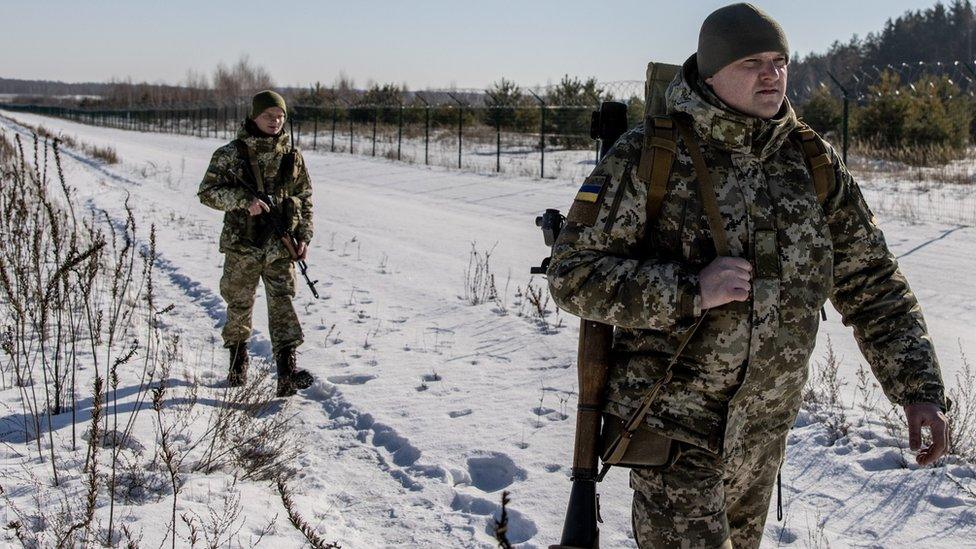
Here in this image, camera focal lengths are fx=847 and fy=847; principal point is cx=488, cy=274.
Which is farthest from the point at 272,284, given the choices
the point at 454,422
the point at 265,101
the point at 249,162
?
the point at 454,422

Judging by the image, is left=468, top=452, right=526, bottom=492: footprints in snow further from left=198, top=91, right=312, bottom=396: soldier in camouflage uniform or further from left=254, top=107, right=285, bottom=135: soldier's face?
left=254, top=107, right=285, bottom=135: soldier's face

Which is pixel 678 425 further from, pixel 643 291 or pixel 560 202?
pixel 560 202

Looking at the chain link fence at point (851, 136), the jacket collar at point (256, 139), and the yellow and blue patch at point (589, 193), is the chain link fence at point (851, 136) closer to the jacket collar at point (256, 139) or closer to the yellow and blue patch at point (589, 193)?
the jacket collar at point (256, 139)

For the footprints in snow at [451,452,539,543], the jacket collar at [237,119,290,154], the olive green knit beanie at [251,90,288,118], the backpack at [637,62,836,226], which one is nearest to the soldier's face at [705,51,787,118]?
the backpack at [637,62,836,226]

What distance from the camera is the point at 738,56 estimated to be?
2.05 meters

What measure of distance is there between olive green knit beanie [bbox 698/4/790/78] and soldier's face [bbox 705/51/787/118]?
0.02 m

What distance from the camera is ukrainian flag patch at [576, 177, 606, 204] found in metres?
2.05

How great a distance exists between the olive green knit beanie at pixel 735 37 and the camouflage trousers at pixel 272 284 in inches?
151

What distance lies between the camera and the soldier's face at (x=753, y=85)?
2.07m

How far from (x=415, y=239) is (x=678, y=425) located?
967cm

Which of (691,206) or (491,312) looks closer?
(691,206)

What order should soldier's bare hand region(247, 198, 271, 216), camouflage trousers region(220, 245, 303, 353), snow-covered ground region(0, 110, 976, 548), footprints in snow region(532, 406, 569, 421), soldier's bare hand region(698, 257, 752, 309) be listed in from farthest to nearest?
camouflage trousers region(220, 245, 303, 353) < soldier's bare hand region(247, 198, 271, 216) < footprints in snow region(532, 406, 569, 421) < snow-covered ground region(0, 110, 976, 548) < soldier's bare hand region(698, 257, 752, 309)

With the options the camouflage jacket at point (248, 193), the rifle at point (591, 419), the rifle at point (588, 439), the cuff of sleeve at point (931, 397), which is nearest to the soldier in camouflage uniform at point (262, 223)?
the camouflage jacket at point (248, 193)

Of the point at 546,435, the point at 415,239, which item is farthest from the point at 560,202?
the point at 546,435
